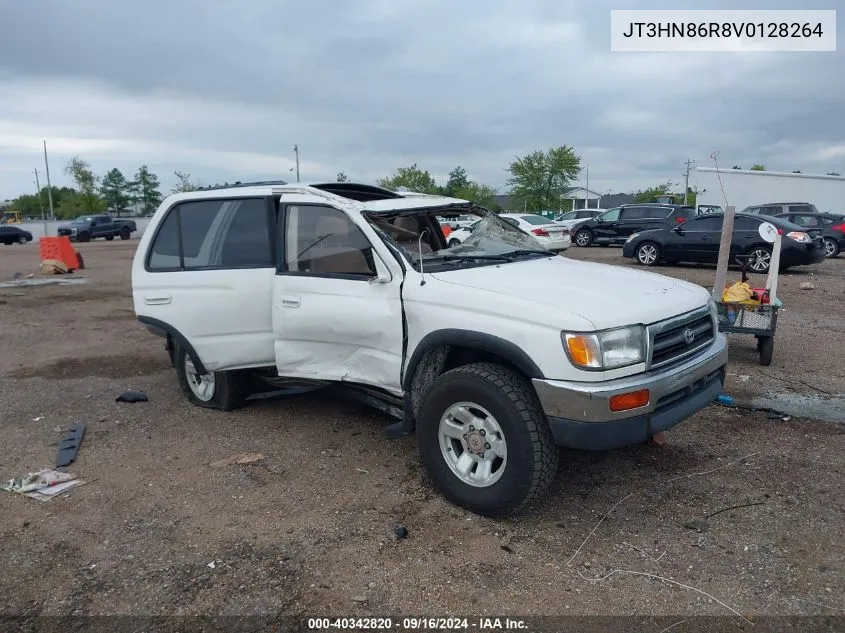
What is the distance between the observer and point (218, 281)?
4.89 m

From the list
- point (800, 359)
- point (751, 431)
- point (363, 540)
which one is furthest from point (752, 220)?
point (363, 540)

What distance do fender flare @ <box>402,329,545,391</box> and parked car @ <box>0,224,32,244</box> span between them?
138 ft

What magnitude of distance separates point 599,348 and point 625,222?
1996 centimetres

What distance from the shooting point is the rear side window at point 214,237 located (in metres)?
4.86

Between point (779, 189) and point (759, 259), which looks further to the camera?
point (779, 189)

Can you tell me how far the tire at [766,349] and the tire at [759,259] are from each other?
28.4ft

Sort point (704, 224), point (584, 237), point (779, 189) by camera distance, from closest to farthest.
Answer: point (704, 224)
point (584, 237)
point (779, 189)

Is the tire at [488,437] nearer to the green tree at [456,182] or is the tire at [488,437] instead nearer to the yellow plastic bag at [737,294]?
the yellow plastic bag at [737,294]

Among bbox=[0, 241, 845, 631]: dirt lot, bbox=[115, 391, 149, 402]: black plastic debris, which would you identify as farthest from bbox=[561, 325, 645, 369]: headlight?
bbox=[115, 391, 149, 402]: black plastic debris

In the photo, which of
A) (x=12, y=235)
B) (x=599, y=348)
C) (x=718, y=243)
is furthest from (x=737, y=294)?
(x=12, y=235)

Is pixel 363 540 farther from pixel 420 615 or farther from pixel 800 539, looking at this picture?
pixel 800 539

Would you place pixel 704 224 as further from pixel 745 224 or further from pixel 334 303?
pixel 334 303

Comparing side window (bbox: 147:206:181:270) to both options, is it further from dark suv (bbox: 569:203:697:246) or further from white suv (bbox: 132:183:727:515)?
dark suv (bbox: 569:203:697:246)

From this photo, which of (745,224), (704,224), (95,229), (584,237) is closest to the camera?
(745,224)
